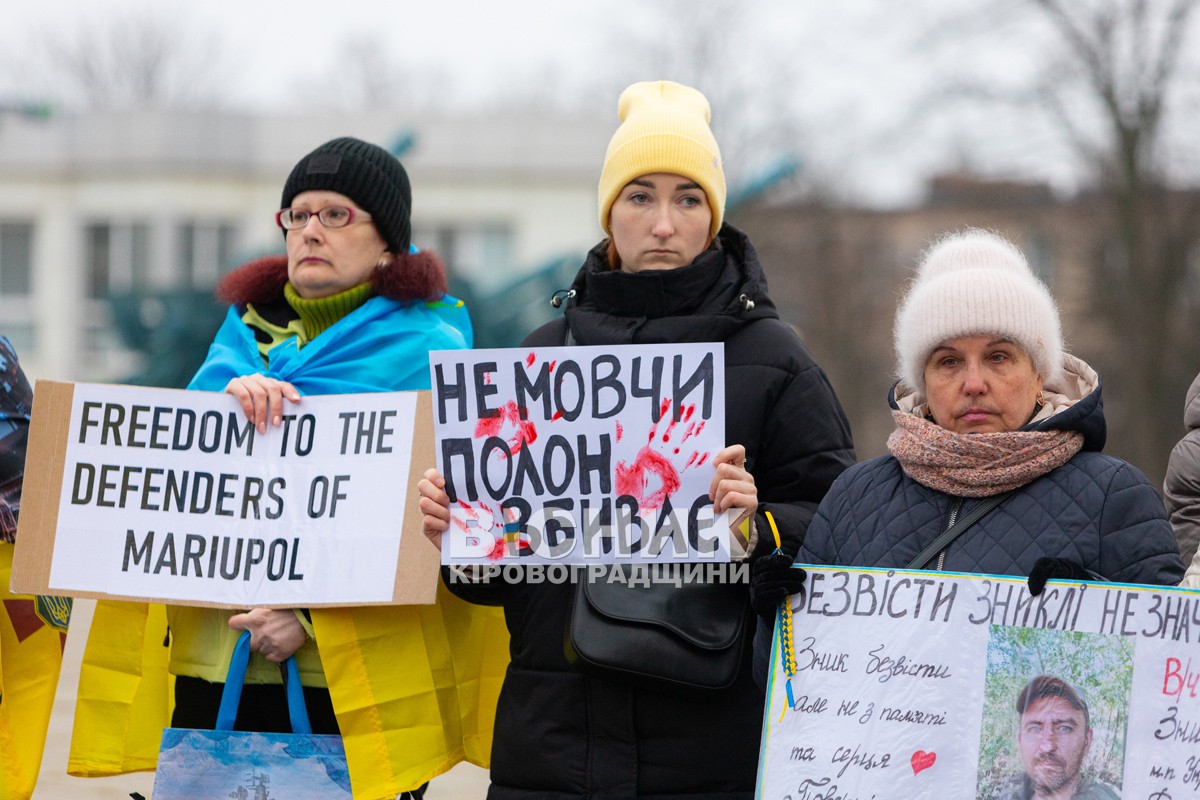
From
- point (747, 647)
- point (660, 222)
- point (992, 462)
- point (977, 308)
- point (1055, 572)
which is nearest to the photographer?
point (1055, 572)

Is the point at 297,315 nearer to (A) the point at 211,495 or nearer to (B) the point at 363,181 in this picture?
(B) the point at 363,181

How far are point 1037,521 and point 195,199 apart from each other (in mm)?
40888

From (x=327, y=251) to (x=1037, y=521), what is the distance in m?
2.05

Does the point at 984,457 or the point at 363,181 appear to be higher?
the point at 363,181

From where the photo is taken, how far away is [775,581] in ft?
10.3

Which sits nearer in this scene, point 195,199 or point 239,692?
point 239,692

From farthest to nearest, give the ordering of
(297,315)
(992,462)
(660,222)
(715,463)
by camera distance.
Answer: (297,315) → (660,222) → (715,463) → (992,462)

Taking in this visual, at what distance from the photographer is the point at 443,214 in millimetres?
39312

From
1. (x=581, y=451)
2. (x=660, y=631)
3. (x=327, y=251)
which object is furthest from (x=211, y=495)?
(x=660, y=631)

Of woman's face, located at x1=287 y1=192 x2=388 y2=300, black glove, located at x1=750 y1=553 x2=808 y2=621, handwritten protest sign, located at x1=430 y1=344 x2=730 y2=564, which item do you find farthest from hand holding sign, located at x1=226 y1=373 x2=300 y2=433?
black glove, located at x1=750 y1=553 x2=808 y2=621

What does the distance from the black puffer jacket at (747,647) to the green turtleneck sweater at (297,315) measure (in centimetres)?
73

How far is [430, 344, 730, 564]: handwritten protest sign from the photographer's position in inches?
134

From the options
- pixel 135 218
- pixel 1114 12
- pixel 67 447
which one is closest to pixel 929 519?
pixel 67 447

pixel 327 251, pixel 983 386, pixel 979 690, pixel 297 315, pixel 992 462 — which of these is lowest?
pixel 979 690
